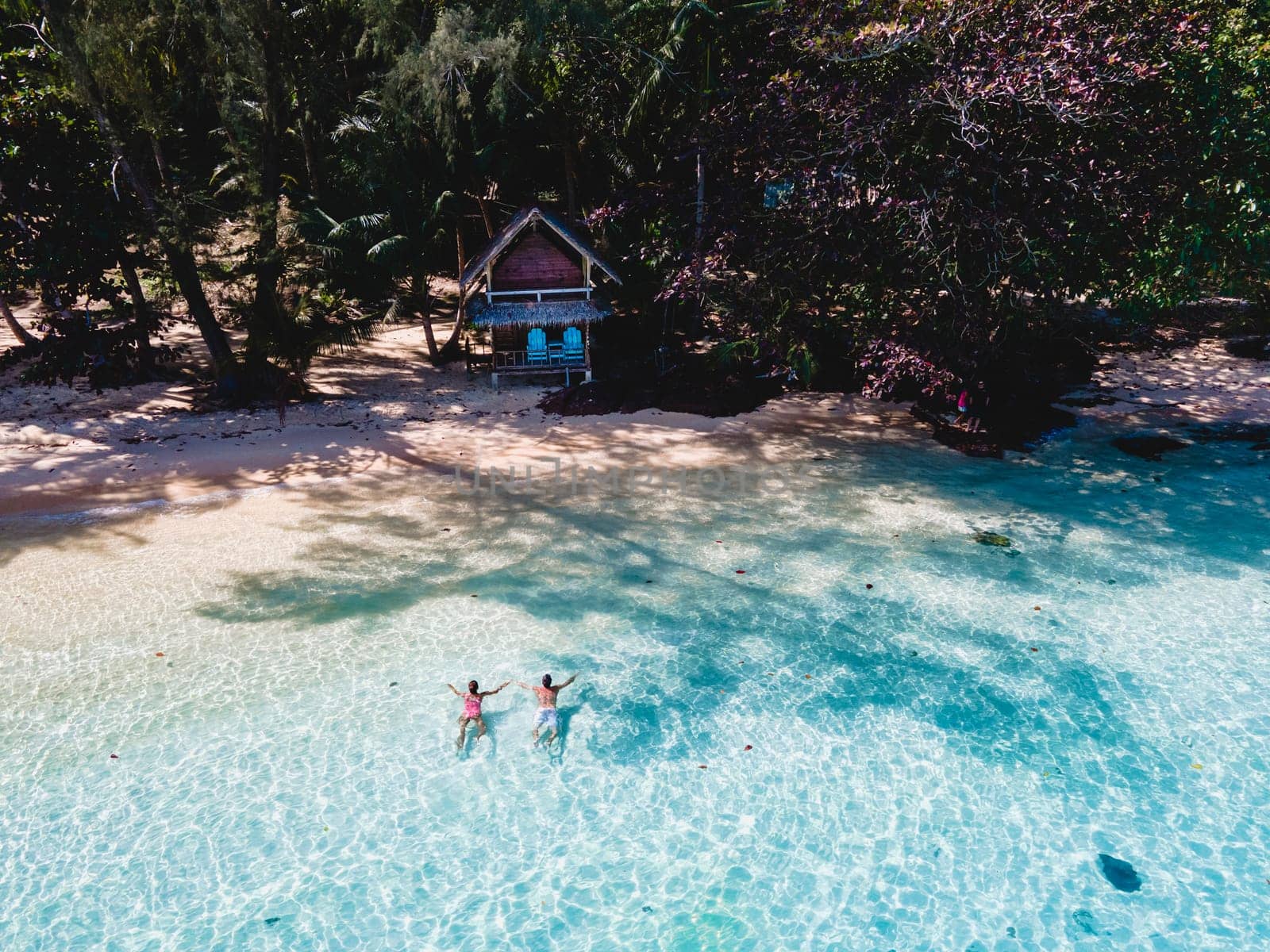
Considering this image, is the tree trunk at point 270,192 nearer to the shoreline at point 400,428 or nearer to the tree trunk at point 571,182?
the shoreline at point 400,428

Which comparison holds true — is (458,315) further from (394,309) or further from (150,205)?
(150,205)

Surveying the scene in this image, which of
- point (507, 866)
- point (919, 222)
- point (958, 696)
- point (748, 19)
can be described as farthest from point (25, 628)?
point (748, 19)

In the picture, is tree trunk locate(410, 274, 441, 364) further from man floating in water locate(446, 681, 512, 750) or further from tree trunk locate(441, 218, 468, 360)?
man floating in water locate(446, 681, 512, 750)

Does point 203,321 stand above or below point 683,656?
above

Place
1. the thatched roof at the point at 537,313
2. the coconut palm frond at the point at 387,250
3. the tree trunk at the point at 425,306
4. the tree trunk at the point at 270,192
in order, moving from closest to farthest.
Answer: the tree trunk at the point at 270,192
the coconut palm frond at the point at 387,250
the thatched roof at the point at 537,313
the tree trunk at the point at 425,306

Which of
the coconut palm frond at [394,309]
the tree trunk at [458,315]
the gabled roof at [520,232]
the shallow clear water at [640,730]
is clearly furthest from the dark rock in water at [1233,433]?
the coconut palm frond at [394,309]

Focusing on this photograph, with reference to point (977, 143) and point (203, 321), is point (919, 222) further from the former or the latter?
point (203, 321)

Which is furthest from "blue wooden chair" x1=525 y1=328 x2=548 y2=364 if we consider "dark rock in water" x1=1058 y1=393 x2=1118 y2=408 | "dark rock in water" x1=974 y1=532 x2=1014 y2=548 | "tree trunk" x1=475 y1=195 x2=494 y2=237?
"dark rock in water" x1=1058 y1=393 x2=1118 y2=408
